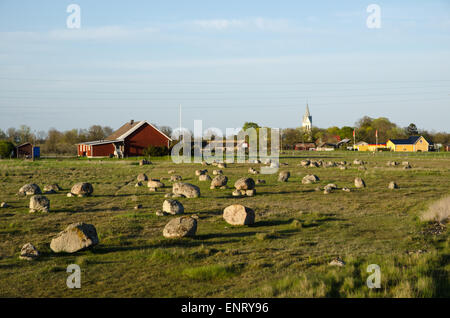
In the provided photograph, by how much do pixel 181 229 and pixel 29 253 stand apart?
4.15m

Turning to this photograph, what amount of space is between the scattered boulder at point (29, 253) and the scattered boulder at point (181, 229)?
3615 millimetres

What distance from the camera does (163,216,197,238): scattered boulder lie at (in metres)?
12.1

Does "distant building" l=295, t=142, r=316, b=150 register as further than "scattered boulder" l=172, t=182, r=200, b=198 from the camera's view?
Yes

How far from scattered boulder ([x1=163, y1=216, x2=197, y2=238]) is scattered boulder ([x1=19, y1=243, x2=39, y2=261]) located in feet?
11.9

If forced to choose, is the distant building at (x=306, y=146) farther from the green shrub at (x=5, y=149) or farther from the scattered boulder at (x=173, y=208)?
the scattered boulder at (x=173, y=208)

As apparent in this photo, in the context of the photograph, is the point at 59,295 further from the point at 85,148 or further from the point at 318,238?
the point at 85,148

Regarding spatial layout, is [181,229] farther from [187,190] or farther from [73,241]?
[187,190]

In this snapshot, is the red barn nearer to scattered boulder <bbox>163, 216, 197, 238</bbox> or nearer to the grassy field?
the grassy field

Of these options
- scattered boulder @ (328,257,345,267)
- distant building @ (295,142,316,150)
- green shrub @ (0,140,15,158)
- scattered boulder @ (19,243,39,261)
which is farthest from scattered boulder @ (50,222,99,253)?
distant building @ (295,142,316,150)

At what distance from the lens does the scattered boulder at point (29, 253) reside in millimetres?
9984

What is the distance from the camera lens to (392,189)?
24.4m

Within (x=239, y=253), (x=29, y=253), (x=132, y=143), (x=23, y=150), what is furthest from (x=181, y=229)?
(x=23, y=150)
